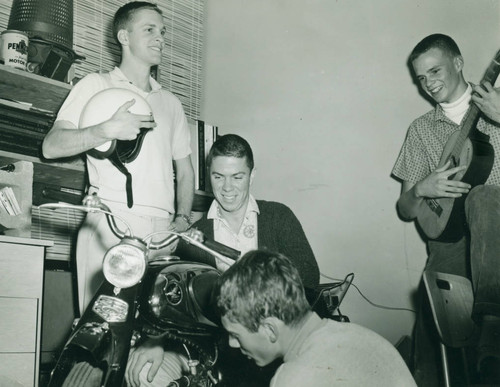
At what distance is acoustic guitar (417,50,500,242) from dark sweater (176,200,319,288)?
0.65 m

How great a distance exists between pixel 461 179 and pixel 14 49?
1.93m

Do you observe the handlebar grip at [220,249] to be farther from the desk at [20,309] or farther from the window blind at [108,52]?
the window blind at [108,52]

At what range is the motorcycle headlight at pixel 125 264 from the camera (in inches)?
47.8

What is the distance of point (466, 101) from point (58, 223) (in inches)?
82.3

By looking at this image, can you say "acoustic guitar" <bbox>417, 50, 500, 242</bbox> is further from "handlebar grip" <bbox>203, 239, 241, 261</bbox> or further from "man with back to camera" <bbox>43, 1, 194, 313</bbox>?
"handlebar grip" <bbox>203, 239, 241, 261</bbox>

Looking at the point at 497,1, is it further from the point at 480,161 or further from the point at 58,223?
the point at 58,223

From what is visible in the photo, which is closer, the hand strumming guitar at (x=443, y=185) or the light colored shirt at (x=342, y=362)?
the light colored shirt at (x=342, y=362)

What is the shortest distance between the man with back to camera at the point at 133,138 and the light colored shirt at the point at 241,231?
5.3 inches

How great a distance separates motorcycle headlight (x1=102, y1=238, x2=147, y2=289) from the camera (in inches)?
47.8

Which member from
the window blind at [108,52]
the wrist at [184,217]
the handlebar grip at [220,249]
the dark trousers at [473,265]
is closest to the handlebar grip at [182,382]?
the handlebar grip at [220,249]

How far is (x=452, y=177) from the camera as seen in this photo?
2381 mm

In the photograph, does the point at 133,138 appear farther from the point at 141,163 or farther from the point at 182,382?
the point at 182,382

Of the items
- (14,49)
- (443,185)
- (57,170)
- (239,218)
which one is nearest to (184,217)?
(239,218)

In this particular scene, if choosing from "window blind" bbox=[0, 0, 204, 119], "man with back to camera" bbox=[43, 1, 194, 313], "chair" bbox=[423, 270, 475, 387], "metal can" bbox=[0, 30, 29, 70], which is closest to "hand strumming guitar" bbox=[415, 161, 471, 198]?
"chair" bbox=[423, 270, 475, 387]
